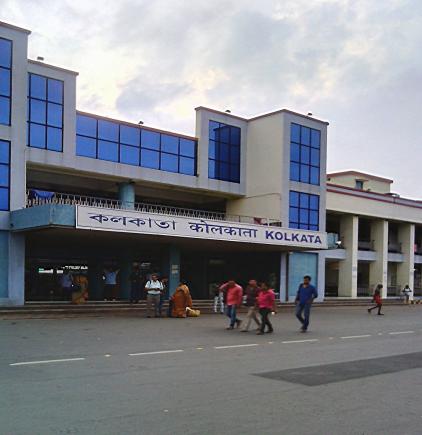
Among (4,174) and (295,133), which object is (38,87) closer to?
(4,174)

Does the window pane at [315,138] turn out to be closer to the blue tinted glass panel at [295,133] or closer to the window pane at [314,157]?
the window pane at [314,157]

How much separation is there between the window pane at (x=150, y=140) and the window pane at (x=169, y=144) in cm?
39

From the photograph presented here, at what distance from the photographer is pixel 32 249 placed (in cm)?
3123

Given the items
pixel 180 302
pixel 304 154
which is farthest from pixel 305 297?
pixel 304 154

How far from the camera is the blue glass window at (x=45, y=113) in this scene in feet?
92.6

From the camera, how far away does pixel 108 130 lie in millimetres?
31531

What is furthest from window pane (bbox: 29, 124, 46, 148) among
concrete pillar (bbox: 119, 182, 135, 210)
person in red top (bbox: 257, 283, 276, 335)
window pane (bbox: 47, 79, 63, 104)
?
person in red top (bbox: 257, 283, 276, 335)

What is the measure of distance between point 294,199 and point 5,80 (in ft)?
62.1

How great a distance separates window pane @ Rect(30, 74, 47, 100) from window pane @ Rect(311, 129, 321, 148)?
713 inches

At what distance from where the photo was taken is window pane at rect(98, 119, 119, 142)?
3113cm

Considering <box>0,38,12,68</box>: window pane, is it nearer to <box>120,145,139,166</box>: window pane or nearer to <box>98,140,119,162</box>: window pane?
<box>98,140,119,162</box>: window pane

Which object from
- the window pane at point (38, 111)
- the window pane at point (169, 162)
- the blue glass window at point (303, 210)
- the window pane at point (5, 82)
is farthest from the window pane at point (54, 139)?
A: the blue glass window at point (303, 210)

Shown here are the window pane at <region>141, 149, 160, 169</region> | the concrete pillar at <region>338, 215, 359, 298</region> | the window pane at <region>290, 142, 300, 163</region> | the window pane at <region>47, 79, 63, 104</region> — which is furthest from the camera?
the concrete pillar at <region>338, 215, 359, 298</region>

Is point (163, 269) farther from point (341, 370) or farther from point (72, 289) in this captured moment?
point (341, 370)
